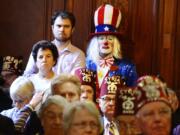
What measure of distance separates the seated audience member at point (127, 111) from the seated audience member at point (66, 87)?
1.02 ft

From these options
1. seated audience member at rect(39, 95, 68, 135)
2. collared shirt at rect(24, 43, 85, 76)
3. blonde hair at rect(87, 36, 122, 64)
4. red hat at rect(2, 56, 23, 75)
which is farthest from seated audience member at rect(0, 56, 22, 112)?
seated audience member at rect(39, 95, 68, 135)

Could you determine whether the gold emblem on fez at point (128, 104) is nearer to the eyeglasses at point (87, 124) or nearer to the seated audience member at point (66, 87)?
the eyeglasses at point (87, 124)

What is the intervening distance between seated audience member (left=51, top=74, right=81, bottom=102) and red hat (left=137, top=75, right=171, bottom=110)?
17.9 inches

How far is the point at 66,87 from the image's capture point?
2982 mm

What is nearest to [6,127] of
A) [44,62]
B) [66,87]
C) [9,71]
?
[66,87]

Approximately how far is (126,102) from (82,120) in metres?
0.21

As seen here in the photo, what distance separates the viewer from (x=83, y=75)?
3490mm

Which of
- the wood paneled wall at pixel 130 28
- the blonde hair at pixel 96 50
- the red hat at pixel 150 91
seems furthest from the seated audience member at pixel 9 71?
the red hat at pixel 150 91

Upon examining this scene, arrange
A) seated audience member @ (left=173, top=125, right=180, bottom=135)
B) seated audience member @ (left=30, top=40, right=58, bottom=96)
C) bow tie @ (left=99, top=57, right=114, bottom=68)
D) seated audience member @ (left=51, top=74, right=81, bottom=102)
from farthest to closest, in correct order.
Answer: bow tie @ (left=99, top=57, right=114, bottom=68) → seated audience member @ (left=30, top=40, right=58, bottom=96) → seated audience member @ (left=51, top=74, right=81, bottom=102) → seated audience member @ (left=173, top=125, right=180, bottom=135)

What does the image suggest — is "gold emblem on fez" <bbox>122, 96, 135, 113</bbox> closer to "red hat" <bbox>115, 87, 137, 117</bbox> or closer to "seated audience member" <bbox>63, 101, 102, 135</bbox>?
"red hat" <bbox>115, 87, 137, 117</bbox>

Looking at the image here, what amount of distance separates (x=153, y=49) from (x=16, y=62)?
1.10 metres

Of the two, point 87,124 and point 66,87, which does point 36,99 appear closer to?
point 66,87

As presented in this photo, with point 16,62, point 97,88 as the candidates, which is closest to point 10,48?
point 16,62

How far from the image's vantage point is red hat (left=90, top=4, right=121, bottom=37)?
4008mm
